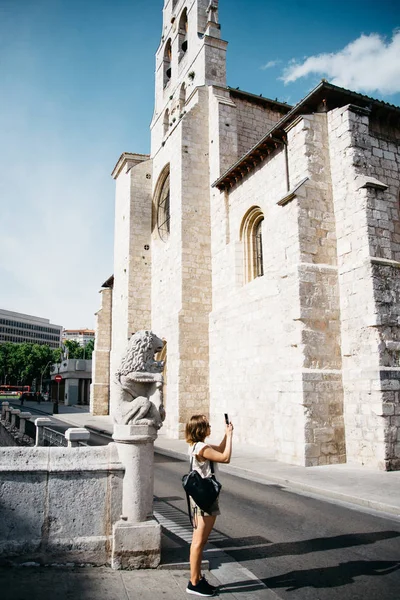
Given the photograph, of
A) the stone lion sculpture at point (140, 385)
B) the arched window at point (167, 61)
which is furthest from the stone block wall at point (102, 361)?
the stone lion sculpture at point (140, 385)

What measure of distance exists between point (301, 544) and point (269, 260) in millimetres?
9915

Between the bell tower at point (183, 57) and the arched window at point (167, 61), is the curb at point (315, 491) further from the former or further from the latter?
the arched window at point (167, 61)

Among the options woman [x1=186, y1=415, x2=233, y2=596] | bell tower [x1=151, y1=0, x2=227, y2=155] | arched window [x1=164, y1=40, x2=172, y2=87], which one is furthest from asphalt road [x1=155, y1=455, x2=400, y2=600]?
arched window [x1=164, y1=40, x2=172, y2=87]

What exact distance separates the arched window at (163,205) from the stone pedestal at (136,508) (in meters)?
18.5

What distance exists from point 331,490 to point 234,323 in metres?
8.29

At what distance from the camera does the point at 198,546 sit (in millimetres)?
3508

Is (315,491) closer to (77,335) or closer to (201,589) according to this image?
(201,589)

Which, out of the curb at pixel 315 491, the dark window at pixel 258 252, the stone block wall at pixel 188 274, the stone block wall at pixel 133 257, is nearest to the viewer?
the curb at pixel 315 491

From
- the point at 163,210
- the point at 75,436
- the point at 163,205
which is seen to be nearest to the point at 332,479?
the point at 75,436

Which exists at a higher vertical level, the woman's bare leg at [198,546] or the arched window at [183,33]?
the arched window at [183,33]

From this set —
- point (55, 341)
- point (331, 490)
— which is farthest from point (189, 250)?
point (55, 341)

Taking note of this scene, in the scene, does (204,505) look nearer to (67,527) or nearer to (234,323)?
(67,527)

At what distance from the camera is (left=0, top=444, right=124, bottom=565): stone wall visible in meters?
3.76

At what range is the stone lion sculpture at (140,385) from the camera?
167 inches
